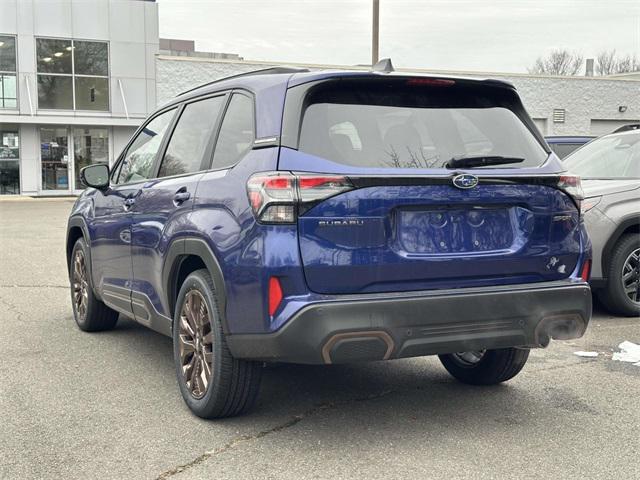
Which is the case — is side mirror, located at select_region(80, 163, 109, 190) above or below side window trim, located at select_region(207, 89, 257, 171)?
below

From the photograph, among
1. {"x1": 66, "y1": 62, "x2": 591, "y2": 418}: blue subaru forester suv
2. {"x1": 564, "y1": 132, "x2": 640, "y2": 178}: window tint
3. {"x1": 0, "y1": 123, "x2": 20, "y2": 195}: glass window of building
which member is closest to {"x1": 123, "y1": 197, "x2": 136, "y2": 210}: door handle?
{"x1": 66, "y1": 62, "x2": 591, "y2": 418}: blue subaru forester suv

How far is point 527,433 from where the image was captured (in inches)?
156

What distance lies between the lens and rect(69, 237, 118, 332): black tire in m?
6.26

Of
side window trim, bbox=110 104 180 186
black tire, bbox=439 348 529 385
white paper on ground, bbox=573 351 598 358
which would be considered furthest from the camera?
white paper on ground, bbox=573 351 598 358

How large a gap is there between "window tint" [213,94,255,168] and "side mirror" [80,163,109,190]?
5.97 ft

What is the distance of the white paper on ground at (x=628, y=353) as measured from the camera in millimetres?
5438

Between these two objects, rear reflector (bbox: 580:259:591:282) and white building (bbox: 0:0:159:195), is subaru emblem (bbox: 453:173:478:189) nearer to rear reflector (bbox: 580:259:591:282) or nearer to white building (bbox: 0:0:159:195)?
rear reflector (bbox: 580:259:591:282)

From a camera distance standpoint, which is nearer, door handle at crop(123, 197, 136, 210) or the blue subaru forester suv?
the blue subaru forester suv

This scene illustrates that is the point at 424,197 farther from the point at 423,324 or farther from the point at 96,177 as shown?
the point at 96,177

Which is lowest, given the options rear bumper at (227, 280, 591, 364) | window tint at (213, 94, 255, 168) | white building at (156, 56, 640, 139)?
rear bumper at (227, 280, 591, 364)

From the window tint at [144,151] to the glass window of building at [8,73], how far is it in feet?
72.2

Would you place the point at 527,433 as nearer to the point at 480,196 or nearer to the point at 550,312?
the point at 550,312

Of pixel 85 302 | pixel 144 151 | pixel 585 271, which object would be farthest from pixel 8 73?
pixel 585 271

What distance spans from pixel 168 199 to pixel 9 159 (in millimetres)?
23711
